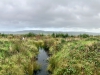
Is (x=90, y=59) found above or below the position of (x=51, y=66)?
above

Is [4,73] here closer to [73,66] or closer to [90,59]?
[73,66]

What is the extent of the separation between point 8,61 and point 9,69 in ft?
8.58

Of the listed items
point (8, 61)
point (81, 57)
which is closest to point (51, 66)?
point (81, 57)

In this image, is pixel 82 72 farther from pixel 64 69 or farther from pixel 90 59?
pixel 90 59

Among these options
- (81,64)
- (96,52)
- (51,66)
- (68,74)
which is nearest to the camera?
(68,74)

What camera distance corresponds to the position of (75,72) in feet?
56.0

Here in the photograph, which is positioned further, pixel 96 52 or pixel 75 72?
pixel 96 52

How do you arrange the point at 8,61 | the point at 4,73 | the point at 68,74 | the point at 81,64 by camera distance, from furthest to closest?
the point at 8,61 < the point at 81,64 < the point at 68,74 < the point at 4,73

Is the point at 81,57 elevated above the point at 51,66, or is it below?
above

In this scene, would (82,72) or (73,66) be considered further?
(73,66)

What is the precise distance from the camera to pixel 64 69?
18.0 meters

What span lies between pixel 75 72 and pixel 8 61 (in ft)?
22.3

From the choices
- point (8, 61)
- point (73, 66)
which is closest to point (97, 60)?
point (73, 66)

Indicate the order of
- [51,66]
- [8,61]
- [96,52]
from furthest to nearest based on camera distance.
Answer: [51,66] < [96,52] < [8,61]
